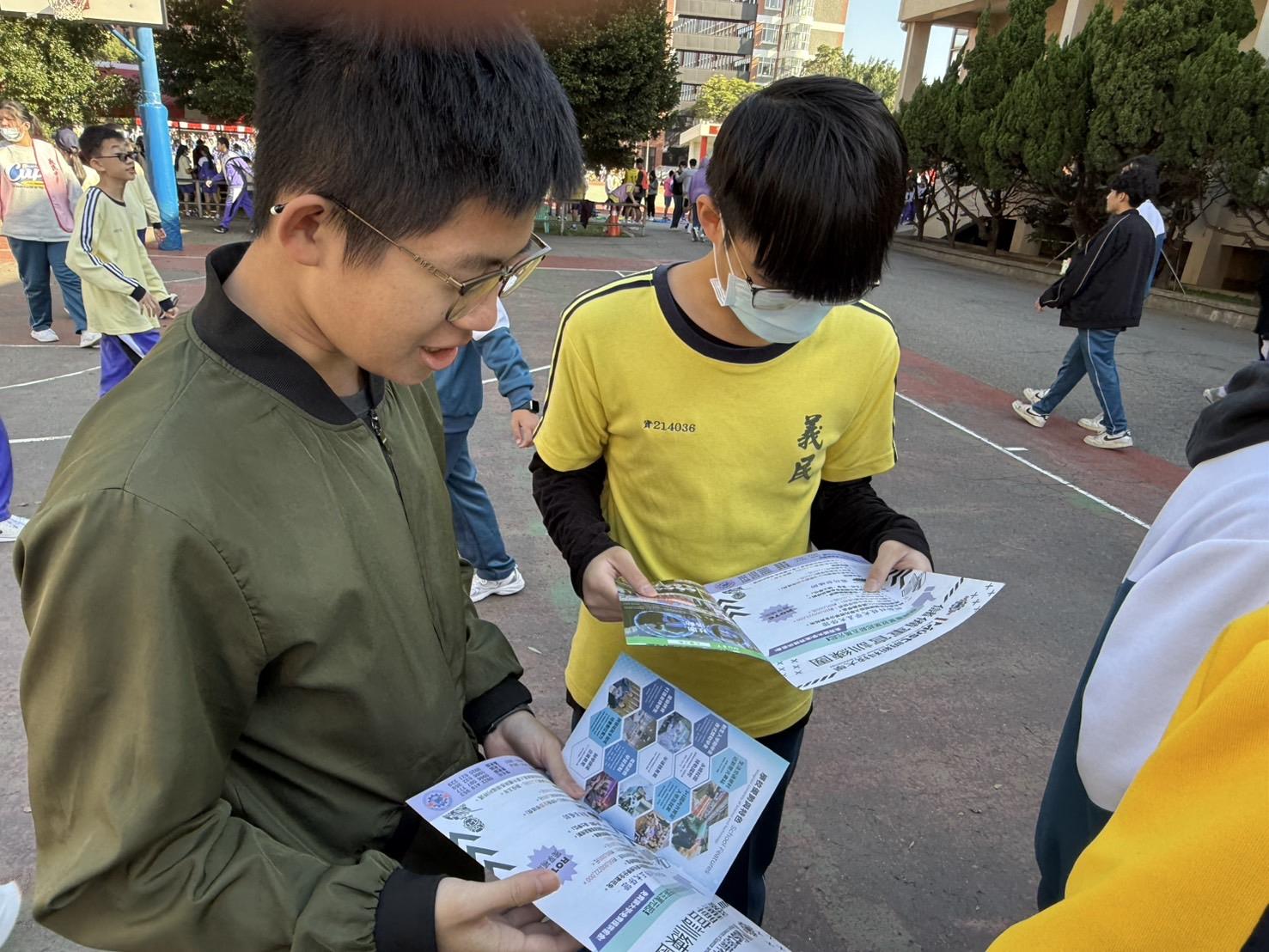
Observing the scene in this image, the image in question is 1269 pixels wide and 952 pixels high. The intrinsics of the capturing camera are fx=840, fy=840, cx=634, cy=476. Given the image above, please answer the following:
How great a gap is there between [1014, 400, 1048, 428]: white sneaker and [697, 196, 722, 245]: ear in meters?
6.05

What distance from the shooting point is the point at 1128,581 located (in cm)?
125

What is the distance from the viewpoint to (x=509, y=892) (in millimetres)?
968

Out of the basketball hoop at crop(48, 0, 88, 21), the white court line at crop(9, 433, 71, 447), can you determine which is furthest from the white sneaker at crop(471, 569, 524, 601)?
the basketball hoop at crop(48, 0, 88, 21)

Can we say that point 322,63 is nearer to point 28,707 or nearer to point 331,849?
point 28,707

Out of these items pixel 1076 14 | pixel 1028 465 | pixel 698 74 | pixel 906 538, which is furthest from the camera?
pixel 698 74

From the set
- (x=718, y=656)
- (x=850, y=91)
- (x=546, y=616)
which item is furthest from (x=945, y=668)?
(x=850, y=91)

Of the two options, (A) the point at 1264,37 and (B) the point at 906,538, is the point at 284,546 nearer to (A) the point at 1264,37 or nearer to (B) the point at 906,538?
(B) the point at 906,538

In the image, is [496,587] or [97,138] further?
[97,138]

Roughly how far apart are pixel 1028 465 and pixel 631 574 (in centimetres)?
524

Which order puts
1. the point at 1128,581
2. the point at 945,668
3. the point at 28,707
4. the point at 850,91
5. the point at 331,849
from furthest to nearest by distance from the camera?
1. the point at 945,668
2. the point at 850,91
3. the point at 1128,581
4. the point at 331,849
5. the point at 28,707

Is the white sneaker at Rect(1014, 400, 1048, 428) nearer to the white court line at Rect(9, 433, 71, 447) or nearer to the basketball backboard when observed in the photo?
the white court line at Rect(9, 433, 71, 447)

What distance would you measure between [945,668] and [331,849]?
2918mm

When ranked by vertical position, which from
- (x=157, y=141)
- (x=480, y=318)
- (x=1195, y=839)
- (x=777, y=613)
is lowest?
(x=777, y=613)

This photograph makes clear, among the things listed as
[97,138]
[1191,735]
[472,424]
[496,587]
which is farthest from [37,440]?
[1191,735]
